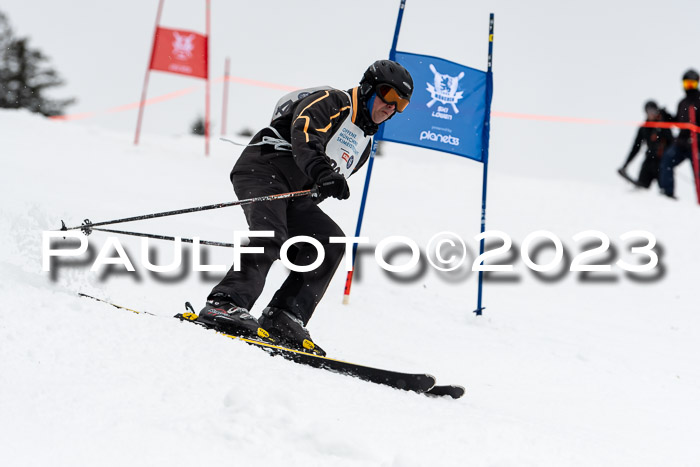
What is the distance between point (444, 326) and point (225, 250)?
7.60ft

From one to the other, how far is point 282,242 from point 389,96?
1.00 metres

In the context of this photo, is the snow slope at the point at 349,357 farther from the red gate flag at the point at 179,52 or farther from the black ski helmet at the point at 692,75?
the red gate flag at the point at 179,52

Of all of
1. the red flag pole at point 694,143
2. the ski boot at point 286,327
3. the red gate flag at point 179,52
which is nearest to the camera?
the ski boot at point 286,327

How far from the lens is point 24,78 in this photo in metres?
32.8

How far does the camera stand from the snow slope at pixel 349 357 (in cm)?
220

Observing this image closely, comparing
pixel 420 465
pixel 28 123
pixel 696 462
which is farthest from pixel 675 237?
pixel 28 123

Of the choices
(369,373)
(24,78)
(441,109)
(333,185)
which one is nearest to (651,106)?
(441,109)

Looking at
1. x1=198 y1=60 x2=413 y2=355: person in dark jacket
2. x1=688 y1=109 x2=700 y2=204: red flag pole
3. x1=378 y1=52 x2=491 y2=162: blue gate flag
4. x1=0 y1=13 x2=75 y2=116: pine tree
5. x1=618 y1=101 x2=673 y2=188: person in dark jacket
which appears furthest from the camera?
x1=0 y1=13 x2=75 y2=116: pine tree

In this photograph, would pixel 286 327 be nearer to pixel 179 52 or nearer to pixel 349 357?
pixel 349 357

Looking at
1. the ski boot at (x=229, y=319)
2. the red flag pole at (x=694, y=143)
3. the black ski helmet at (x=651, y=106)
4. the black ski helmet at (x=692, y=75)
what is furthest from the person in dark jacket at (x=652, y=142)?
the ski boot at (x=229, y=319)

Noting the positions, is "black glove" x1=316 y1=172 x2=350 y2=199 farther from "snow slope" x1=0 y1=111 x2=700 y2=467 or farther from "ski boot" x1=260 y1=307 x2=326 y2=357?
"snow slope" x1=0 y1=111 x2=700 y2=467

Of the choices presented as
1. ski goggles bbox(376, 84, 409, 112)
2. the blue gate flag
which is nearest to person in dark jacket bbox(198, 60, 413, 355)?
ski goggles bbox(376, 84, 409, 112)

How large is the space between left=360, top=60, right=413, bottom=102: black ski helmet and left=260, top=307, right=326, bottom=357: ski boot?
1319mm

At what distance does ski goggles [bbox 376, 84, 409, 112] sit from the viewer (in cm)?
374
